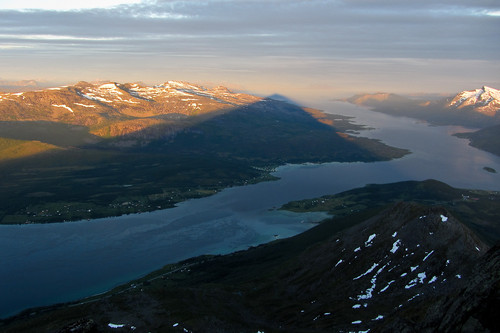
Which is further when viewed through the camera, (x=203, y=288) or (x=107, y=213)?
(x=107, y=213)

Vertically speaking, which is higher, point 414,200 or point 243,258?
point 243,258

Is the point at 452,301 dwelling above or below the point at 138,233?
above

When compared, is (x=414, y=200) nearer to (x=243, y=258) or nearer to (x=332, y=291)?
(x=243, y=258)

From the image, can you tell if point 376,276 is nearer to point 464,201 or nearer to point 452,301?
point 452,301

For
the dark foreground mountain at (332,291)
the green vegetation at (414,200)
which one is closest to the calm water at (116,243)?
the green vegetation at (414,200)

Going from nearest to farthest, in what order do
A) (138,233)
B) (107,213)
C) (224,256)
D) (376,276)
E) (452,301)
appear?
(452,301)
(376,276)
(224,256)
(138,233)
(107,213)

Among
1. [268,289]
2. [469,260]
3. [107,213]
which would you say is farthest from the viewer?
[107,213]

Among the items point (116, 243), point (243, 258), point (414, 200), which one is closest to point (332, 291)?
point (243, 258)

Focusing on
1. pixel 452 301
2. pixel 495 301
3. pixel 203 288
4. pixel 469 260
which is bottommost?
pixel 203 288

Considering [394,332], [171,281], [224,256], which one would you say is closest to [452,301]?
[394,332]

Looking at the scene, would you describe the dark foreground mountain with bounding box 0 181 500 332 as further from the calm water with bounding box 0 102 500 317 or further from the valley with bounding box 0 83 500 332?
the calm water with bounding box 0 102 500 317

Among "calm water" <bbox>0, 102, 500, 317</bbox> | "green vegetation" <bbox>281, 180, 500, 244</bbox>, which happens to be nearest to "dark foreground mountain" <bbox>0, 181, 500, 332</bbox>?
"calm water" <bbox>0, 102, 500, 317</bbox>
